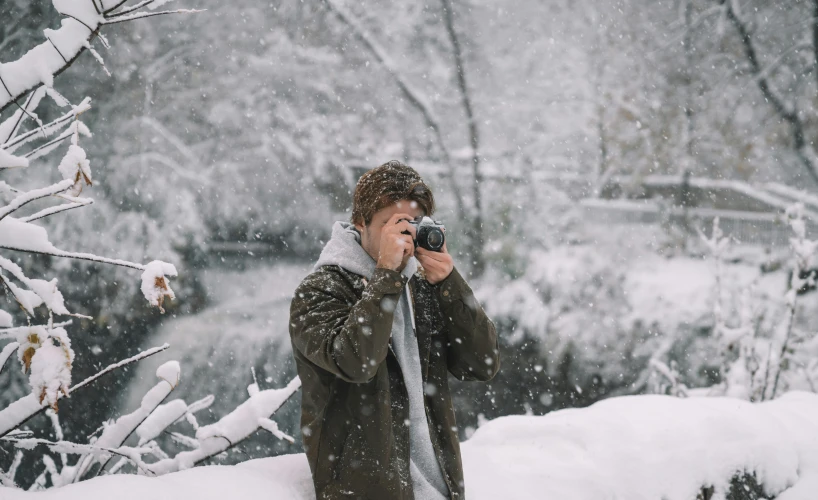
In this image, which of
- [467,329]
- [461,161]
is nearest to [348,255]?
[467,329]

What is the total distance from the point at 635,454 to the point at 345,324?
115 cm

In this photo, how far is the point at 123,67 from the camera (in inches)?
317

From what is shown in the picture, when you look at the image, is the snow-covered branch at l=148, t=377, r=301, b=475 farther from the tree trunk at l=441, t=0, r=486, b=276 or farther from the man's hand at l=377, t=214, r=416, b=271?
the tree trunk at l=441, t=0, r=486, b=276

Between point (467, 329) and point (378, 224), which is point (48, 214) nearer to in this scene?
point (378, 224)

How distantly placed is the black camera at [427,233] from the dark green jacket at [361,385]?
0.32 ft

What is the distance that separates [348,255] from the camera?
135cm

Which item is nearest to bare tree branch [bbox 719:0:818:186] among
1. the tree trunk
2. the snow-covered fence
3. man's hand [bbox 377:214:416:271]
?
the snow-covered fence

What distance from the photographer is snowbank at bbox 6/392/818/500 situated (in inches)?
62.4

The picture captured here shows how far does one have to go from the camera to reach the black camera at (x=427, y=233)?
133 cm

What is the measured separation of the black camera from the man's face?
2.1 inches

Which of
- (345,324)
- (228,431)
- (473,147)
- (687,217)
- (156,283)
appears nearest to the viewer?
(156,283)

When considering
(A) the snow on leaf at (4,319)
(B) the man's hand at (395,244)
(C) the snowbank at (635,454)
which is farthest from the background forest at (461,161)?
(A) the snow on leaf at (4,319)

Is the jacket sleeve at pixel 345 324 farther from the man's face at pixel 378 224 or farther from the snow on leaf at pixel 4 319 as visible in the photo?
the snow on leaf at pixel 4 319

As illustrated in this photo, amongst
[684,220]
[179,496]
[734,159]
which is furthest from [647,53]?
[179,496]
